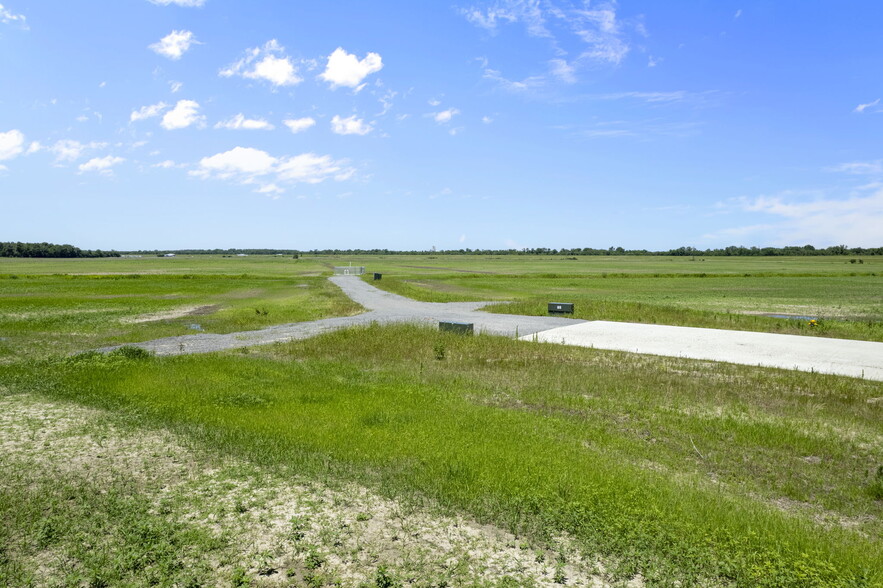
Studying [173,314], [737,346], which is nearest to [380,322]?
[173,314]

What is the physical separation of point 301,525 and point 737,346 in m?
19.7

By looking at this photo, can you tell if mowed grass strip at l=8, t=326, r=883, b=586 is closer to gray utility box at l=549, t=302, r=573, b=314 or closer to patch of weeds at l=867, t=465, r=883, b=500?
patch of weeds at l=867, t=465, r=883, b=500

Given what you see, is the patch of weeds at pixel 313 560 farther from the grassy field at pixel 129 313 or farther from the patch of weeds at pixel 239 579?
the grassy field at pixel 129 313

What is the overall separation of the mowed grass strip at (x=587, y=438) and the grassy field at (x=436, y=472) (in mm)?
48

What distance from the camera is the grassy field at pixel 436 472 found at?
223 inches

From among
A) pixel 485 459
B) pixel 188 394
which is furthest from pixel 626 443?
pixel 188 394

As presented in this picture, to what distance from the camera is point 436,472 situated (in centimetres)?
806

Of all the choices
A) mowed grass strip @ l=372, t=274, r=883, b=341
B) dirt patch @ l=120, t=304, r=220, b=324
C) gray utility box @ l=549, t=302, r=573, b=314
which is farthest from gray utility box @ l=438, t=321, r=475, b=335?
dirt patch @ l=120, t=304, r=220, b=324

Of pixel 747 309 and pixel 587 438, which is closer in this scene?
pixel 587 438

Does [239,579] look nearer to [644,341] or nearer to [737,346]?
[644,341]

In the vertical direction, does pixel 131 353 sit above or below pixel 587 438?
above

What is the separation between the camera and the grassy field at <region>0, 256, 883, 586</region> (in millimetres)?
5656

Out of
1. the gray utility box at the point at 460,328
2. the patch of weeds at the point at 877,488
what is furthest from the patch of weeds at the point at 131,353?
the patch of weeds at the point at 877,488

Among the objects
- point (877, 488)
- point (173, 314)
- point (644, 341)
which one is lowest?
point (173, 314)
